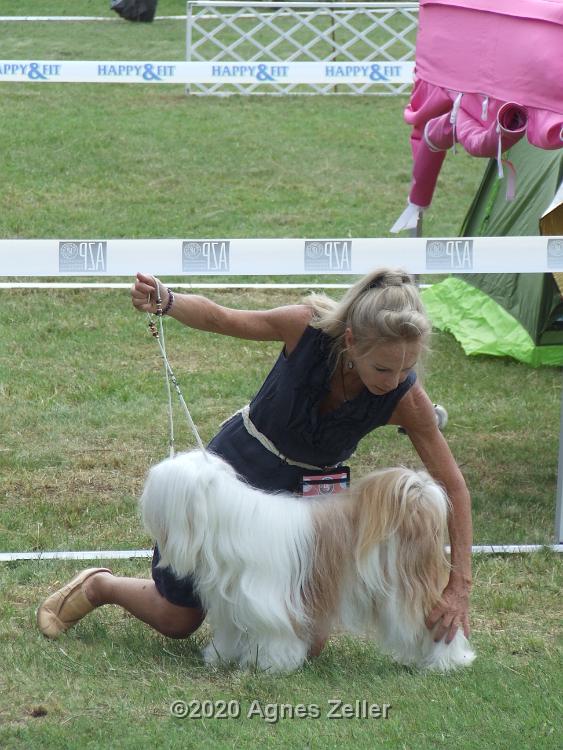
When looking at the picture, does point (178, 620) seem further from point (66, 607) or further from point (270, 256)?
point (270, 256)

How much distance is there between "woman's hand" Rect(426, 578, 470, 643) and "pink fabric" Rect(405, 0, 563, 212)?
1.83 m

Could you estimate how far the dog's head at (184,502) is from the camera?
8.94 feet

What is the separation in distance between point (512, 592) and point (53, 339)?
3.43 m

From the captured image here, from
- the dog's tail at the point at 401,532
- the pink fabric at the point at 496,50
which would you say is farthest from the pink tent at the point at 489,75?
the dog's tail at the point at 401,532

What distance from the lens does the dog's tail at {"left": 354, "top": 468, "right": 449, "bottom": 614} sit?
2822mm

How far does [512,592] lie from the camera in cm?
371

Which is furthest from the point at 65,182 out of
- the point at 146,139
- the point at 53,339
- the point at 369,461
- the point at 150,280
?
the point at 150,280

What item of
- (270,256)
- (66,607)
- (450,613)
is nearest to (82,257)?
(270,256)

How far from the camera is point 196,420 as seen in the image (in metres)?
5.31

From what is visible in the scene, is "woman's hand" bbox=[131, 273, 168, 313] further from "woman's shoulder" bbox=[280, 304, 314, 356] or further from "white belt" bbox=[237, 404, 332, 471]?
"white belt" bbox=[237, 404, 332, 471]

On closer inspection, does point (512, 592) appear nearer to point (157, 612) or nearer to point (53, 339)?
point (157, 612)

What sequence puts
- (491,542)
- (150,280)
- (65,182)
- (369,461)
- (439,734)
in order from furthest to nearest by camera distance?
(65,182) → (369,461) → (491,542) → (150,280) → (439,734)

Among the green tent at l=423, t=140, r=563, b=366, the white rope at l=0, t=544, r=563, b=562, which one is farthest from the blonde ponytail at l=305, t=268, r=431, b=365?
the green tent at l=423, t=140, r=563, b=366

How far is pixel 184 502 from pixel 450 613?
739 mm
